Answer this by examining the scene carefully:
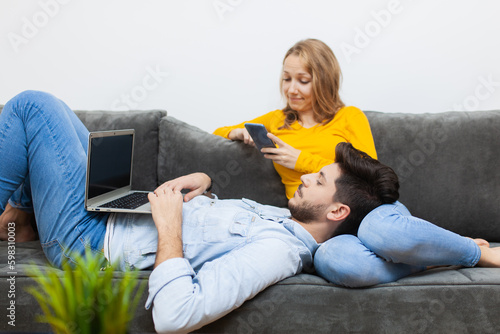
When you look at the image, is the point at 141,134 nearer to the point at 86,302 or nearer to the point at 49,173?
the point at 49,173

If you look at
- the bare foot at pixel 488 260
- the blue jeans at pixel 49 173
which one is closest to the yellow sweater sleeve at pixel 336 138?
the bare foot at pixel 488 260

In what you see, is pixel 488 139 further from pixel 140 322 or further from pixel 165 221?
pixel 140 322

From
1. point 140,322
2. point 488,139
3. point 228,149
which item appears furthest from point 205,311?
point 488,139

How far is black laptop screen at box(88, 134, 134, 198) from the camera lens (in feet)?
4.61

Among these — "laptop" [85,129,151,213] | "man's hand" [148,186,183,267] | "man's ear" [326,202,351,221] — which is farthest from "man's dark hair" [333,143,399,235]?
"laptop" [85,129,151,213]

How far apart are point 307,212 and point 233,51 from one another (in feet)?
4.13

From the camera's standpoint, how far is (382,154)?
1960mm

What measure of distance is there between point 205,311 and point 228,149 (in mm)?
1046

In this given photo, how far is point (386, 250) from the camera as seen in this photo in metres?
1.20

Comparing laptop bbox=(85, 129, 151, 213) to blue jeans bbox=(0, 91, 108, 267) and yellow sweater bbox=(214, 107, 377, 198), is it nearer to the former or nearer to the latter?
blue jeans bbox=(0, 91, 108, 267)

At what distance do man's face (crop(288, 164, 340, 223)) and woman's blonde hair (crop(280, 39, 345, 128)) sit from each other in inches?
22.5

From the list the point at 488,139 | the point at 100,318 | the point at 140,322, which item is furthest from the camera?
the point at 488,139

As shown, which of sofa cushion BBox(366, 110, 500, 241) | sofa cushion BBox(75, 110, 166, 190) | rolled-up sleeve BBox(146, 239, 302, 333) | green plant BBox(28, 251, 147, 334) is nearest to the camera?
green plant BBox(28, 251, 147, 334)

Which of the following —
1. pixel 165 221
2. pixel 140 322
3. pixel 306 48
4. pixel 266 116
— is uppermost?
pixel 306 48
